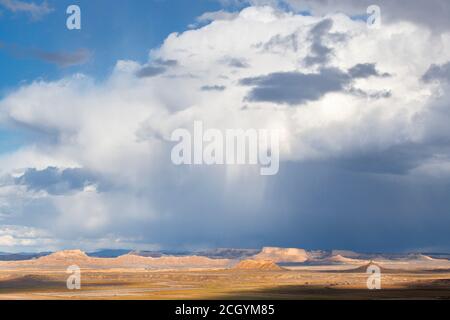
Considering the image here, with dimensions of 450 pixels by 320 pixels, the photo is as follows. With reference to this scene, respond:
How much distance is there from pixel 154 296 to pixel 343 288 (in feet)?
164

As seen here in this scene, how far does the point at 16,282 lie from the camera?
186 metres
